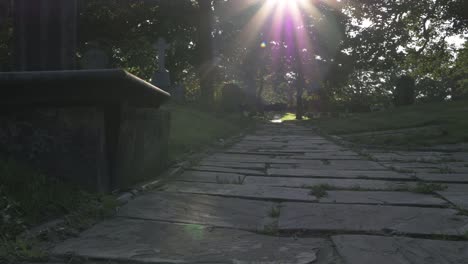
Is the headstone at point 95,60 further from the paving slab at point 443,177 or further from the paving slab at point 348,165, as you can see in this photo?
the paving slab at point 443,177

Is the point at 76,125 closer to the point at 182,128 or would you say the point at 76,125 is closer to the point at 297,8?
the point at 182,128

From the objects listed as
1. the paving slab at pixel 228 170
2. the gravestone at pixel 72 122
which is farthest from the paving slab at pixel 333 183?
the gravestone at pixel 72 122

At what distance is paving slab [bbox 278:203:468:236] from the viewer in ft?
8.20

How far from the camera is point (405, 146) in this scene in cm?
851

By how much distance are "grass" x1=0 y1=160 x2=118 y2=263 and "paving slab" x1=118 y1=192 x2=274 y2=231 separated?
22 centimetres

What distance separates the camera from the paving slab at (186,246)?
1.96m

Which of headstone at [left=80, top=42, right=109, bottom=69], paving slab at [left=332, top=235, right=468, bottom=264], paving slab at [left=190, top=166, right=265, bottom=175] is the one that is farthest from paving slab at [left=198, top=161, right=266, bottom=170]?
headstone at [left=80, top=42, right=109, bottom=69]

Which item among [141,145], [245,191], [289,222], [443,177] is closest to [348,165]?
[443,177]

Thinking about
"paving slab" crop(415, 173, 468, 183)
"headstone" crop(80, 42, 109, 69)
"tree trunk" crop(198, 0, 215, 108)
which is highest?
"tree trunk" crop(198, 0, 215, 108)

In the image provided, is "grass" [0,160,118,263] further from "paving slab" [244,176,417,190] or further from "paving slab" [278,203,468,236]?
"paving slab" [244,176,417,190]

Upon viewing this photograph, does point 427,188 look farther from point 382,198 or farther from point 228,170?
point 228,170

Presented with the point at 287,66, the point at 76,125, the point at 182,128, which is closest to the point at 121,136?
the point at 76,125

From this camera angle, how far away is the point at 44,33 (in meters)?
3.78

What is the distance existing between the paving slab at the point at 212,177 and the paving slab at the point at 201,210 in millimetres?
814
